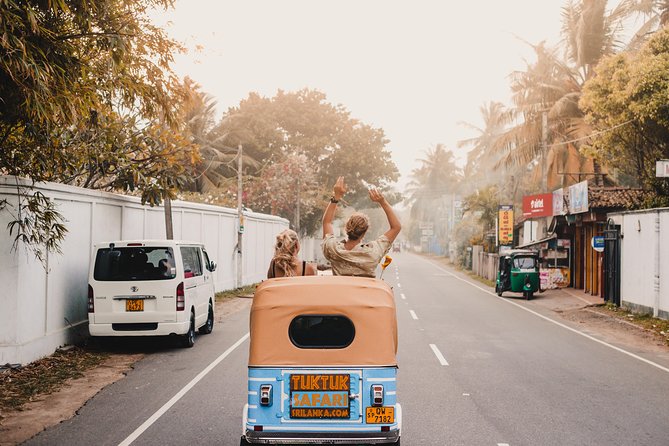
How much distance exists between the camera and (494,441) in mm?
6352

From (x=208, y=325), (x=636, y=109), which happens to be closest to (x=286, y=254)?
(x=208, y=325)

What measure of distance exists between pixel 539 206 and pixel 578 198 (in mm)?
5004

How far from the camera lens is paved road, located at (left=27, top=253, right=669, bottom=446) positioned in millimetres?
6637

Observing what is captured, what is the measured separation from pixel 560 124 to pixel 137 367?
31276 mm

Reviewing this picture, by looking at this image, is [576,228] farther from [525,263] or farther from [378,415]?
[378,415]

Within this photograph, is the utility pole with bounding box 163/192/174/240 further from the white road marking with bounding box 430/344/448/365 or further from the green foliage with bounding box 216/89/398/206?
the green foliage with bounding box 216/89/398/206

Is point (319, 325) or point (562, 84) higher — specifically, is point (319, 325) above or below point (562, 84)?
below

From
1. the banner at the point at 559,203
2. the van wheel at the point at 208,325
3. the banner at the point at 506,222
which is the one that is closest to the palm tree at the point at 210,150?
the banner at the point at 506,222

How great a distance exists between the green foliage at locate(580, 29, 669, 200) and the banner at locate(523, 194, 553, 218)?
4771mm

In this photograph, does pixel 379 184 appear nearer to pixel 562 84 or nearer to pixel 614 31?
pixel 562 84

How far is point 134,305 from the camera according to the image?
11.5 meters

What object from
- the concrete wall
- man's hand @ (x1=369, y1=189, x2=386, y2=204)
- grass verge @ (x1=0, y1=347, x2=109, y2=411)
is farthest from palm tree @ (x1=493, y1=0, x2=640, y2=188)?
man's hand @ (x1=369, y1=189, x2=386, y2=204)

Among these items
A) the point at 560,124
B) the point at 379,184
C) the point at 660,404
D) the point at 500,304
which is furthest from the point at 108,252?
the point at 379,184

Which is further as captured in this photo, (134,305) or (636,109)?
(636,109)
